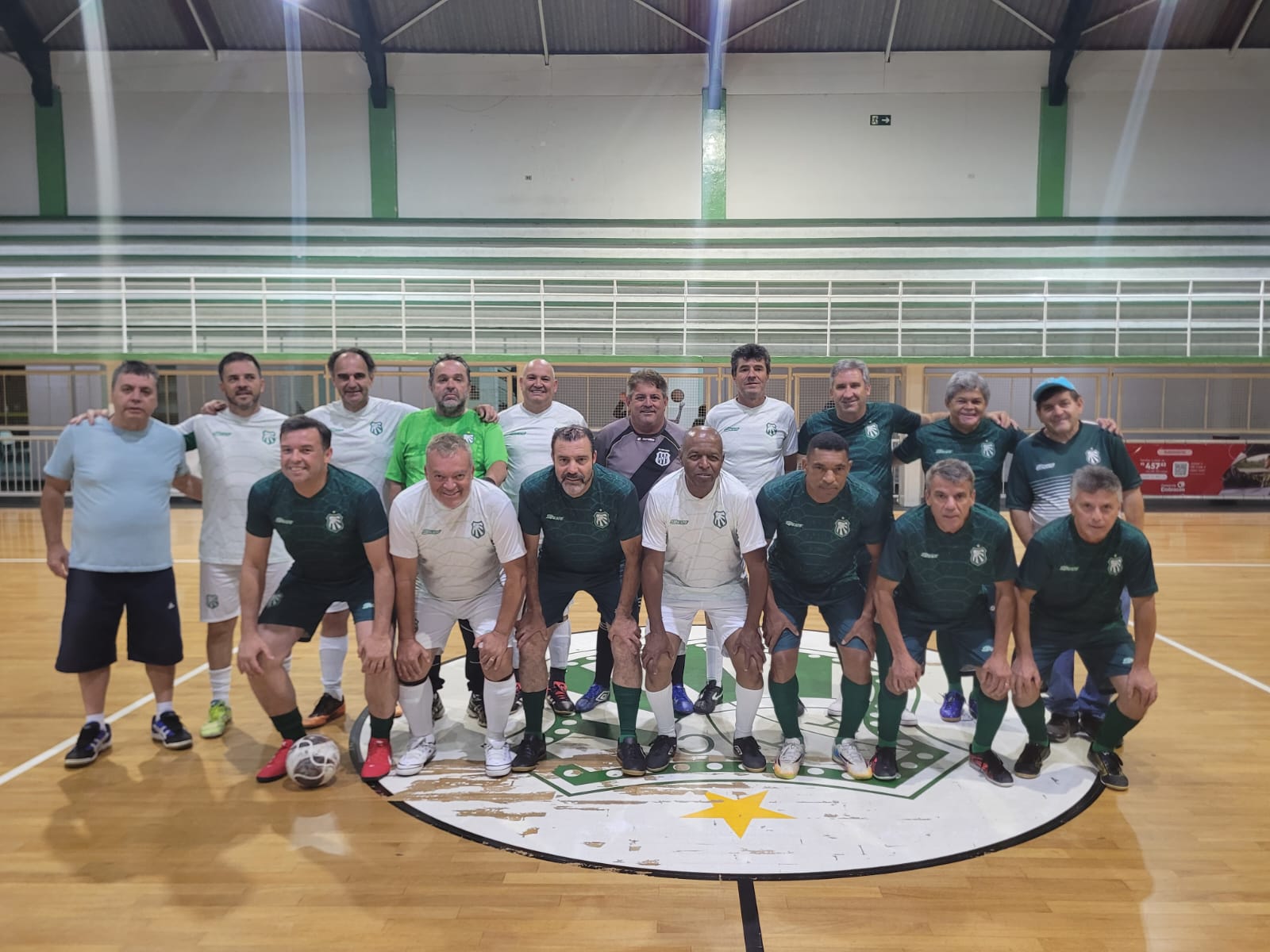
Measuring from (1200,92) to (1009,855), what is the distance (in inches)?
796

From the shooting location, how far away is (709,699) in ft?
15.9

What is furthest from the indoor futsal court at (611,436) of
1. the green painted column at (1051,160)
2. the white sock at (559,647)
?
the white sock at (559,647)

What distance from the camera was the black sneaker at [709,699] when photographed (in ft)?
15.8

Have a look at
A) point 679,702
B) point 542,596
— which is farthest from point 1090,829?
point 542,596

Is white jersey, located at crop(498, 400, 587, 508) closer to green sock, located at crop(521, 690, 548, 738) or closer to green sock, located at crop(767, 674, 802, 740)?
green sock, located at crop(521, 690, 548, 738)

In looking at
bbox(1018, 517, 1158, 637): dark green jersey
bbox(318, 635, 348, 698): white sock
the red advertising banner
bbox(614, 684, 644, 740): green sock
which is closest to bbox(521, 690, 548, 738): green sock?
bbox(614, 684, 644, 740): green sock

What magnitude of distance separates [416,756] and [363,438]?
208 centimetres

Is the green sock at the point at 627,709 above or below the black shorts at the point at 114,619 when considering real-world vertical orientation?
below

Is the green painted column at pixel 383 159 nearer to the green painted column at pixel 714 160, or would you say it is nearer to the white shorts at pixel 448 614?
the green painted column at pixel 714 160

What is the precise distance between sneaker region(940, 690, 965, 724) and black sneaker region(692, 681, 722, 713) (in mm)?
1388

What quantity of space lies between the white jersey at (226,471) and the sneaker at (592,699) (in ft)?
6.67

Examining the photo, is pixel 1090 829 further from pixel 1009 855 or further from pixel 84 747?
pixel 84 747

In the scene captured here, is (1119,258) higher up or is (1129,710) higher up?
(1119,258)

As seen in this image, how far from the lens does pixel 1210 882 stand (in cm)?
306
